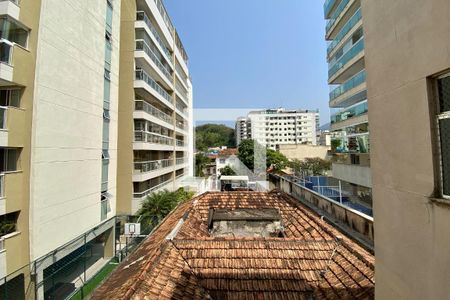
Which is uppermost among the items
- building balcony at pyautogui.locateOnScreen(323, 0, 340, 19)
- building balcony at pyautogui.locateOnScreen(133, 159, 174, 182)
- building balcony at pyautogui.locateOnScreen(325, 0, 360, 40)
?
building balcony at pyautogui.locateOnScreen(323, 0, 340, 19)

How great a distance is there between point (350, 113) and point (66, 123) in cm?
1927

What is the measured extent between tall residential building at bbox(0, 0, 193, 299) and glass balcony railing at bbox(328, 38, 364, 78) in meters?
15.5

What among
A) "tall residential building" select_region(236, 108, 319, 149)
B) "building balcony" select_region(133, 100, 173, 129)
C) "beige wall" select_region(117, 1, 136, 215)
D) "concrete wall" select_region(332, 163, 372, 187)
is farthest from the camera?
"tall residential building" select_region(236, 108, 319, 149)

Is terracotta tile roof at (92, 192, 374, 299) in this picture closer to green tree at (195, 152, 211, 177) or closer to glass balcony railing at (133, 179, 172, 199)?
glass balcony railing at (133, 179, 172, 199)

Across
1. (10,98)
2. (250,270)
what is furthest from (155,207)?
(250,270)

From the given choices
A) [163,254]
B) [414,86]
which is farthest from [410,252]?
[163,254]

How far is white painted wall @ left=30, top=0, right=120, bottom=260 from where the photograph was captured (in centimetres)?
989

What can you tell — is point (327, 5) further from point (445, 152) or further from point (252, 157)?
point (445, 152)

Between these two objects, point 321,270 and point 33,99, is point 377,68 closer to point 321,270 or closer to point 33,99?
point 321,270

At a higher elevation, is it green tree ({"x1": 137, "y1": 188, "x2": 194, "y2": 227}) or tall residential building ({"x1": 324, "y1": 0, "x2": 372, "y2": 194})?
tall residential building ({"x1": 324, "y1": 0, "x2": 372, "y2": 194})

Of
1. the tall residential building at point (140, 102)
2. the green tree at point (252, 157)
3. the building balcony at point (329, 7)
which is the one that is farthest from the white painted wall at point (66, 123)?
the green tree at point (252, 157)

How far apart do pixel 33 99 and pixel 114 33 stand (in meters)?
8.89

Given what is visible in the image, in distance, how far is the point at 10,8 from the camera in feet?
27.9

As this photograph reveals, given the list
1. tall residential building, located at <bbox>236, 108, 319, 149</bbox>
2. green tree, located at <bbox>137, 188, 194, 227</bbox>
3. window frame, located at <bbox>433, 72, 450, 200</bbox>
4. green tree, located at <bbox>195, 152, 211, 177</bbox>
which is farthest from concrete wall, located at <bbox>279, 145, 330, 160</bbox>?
window frame, located at <bbox>433, 72, 450, 200</bbox>
